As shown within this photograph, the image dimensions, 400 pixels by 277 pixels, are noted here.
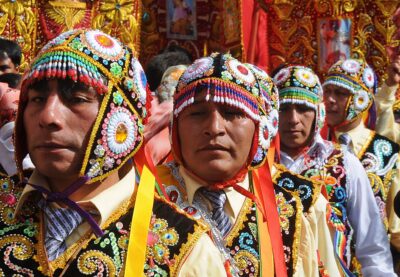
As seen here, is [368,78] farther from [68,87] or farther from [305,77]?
[68,87]

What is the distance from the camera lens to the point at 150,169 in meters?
2.46

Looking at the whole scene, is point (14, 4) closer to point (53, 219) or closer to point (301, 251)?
point (301, 251)

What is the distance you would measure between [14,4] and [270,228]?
16.0 feet

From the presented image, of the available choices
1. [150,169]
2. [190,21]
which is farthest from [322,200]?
[190,21]

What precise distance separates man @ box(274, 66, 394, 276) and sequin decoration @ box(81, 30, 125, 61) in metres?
2.08

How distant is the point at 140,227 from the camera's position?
2.24 meters

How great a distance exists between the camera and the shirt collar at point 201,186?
10.2ft

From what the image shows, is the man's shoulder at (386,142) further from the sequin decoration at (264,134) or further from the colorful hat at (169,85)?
the sequin decoration at (264,134)

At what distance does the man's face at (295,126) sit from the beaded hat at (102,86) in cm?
216

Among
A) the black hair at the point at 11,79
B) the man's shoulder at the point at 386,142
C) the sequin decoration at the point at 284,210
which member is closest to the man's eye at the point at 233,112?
the sequin decoration at the point at 284,210

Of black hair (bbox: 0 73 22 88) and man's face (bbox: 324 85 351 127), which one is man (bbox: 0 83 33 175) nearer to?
black hair (bbox: 0 73 22 88)

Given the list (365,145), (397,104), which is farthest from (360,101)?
(397,104)

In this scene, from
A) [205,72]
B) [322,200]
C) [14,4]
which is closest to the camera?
[205,72]

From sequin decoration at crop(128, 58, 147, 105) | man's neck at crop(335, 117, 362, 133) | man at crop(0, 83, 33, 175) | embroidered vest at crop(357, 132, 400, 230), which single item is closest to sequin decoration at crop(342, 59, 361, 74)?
man's neck at crop(335, 117, 362, 133)
